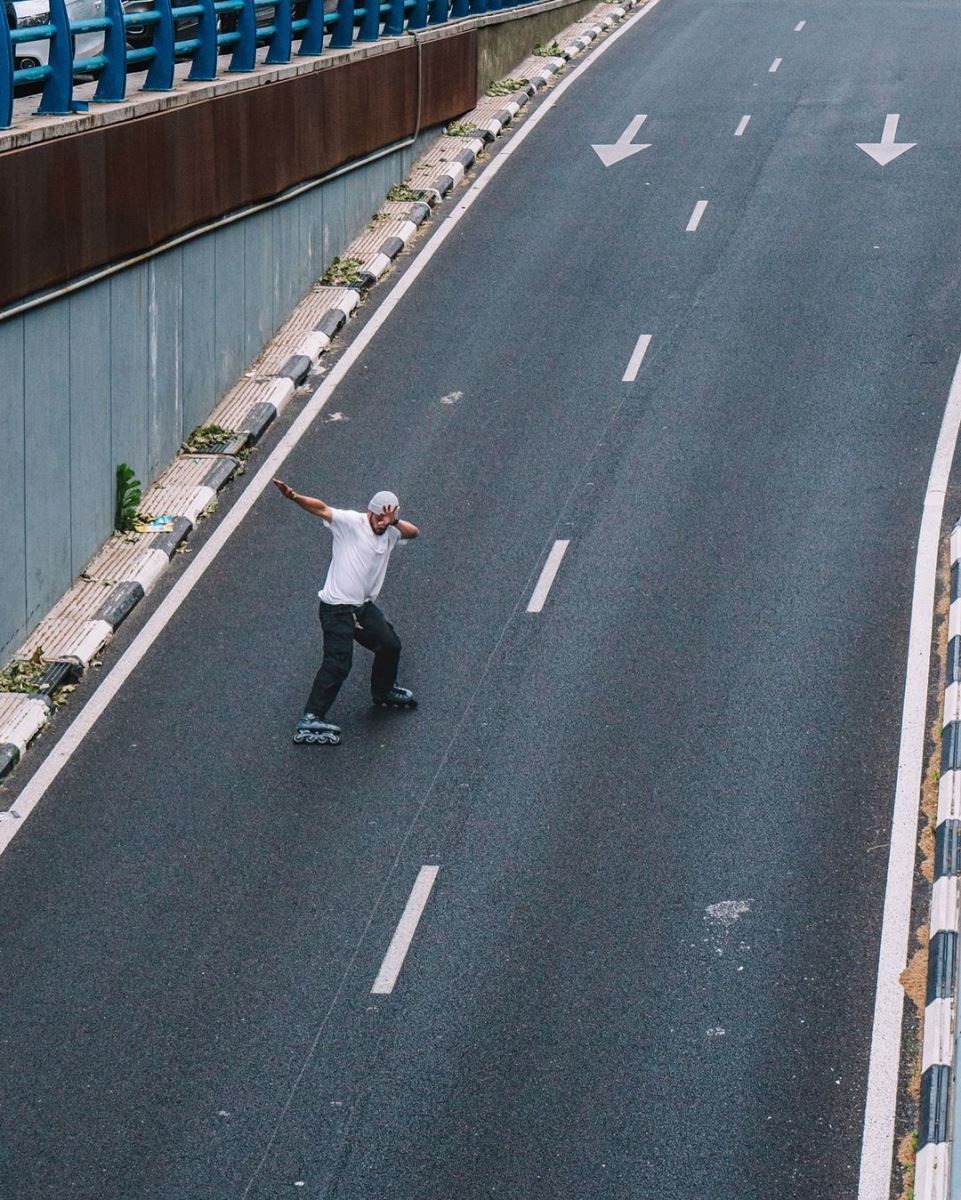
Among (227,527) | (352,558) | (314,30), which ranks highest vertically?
(314,30)

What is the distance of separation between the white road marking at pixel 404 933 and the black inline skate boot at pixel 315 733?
5.81 ft

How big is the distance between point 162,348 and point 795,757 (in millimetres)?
7681

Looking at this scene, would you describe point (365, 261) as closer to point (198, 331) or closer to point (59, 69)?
point (198, 331)

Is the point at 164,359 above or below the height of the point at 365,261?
below

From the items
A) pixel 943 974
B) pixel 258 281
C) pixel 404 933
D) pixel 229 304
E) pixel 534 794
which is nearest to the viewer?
pixel 943 974

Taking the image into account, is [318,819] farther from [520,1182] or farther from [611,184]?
[611,184]

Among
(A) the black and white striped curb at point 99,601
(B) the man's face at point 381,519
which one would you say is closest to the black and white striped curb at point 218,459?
(A) the black and white striped curb at point 99,601

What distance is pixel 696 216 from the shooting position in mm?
23344

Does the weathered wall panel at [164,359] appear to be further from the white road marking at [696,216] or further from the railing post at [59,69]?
the white road marking at [696,216]

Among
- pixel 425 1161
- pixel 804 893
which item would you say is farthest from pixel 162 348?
pixel 425 1161

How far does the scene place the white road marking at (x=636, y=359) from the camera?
62.0 feet

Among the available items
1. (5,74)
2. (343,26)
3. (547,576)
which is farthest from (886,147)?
(5,74)

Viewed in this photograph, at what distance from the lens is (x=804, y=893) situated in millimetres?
11000

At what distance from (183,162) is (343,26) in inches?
256
